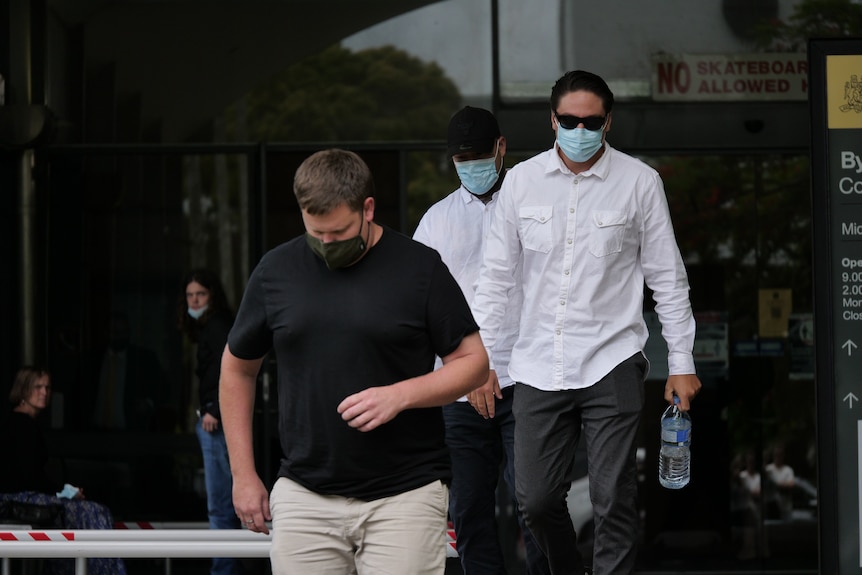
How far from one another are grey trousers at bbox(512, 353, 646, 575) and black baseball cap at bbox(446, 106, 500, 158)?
1.06 metres

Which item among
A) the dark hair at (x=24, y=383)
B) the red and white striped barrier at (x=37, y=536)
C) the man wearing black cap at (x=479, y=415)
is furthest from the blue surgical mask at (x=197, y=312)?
the man wearing black cap at (x=479, y=415)

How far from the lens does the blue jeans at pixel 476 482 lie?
5.50 m

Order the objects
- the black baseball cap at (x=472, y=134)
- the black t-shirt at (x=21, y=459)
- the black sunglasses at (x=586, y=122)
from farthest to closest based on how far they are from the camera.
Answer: the black t-shirt at (x=21, y=459), the black baseball cap at (x=472, y=134), the black sunglasses at (x=586, y=122)

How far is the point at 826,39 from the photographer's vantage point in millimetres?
6449

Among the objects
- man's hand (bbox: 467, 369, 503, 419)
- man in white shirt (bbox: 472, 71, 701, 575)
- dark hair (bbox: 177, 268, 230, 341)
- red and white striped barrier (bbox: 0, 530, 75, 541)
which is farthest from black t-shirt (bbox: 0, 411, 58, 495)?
man in white shirt (bbox: 472, 71, 701, 575)

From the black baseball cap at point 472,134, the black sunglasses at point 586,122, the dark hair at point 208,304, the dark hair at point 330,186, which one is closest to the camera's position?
the dark hair at point 330,186

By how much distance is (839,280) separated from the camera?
6465 mm

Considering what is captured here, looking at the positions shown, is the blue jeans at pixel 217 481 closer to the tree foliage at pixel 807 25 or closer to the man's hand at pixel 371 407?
the tree foliage at pixel 807 25

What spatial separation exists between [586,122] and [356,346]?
1.56 meters

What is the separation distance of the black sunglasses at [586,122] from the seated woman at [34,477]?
12.9 ft

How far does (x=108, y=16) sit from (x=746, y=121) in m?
4.09

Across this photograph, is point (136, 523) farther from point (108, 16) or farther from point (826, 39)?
point (826, 39)

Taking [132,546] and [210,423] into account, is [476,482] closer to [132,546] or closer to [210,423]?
[132,546]

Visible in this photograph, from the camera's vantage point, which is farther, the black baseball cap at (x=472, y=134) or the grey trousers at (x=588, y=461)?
the black baseball cap at (x=472, y=134)
